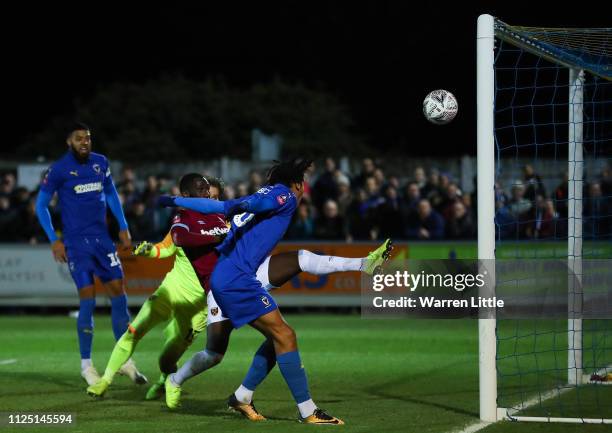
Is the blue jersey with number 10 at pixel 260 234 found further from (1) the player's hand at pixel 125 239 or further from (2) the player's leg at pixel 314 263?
(1) the player's hand at pixel 125 239

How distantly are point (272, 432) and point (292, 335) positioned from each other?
75 centimetres

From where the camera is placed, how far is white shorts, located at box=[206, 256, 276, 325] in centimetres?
916

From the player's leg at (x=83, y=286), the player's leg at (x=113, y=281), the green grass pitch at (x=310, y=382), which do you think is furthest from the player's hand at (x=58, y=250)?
the green grass pitch at (x=310, y=382)

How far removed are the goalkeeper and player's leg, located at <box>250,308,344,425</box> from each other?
168 centimetres

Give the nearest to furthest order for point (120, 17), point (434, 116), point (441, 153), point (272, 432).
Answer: point (272, 432) < point (434, 116) < point (441, 153) < point (120, 17)

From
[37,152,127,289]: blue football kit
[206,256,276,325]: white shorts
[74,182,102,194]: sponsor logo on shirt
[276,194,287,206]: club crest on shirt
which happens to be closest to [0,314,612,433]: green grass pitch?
[206,256,276,325]: white shorts

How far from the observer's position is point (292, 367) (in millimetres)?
8625

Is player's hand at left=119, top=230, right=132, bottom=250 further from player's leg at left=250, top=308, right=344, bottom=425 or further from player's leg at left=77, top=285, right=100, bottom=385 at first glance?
player's leg at left=250, top=308, right=344, bottom=425

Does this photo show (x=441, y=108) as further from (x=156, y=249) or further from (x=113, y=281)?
(x=113, y=281)

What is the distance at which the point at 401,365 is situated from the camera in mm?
12617

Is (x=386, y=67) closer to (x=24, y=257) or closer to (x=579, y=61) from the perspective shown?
(x=24, y=257)

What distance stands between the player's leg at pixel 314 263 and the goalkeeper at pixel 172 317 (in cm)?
131

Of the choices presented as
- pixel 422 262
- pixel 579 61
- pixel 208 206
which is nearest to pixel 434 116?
pixel 579 61

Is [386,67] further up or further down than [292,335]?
further up
